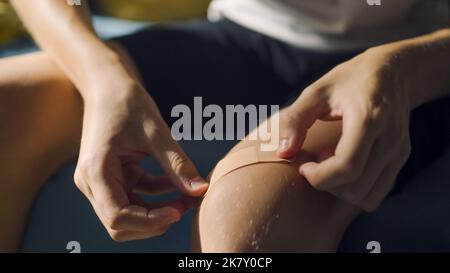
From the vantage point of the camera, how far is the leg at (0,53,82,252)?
2.21 ft

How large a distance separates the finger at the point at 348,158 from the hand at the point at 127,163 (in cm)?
11

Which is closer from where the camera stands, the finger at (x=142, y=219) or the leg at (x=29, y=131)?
the finger at (x=142, y=219)

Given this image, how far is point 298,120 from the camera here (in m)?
0.56

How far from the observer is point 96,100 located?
2.10 ft

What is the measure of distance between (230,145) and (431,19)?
26 centimetres

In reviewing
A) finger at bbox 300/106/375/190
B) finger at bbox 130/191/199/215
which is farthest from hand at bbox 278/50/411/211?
finger at bbox 130/191/199/215

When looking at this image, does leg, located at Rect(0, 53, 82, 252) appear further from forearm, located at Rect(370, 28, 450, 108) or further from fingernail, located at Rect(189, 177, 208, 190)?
forearm, located at Rect(370, 28, 450, 108)

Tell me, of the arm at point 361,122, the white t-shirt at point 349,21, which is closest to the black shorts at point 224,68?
the white t-shirt at point 349,21

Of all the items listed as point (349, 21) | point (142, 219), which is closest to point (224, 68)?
point (349, 21)

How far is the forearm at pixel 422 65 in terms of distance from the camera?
2.05ft

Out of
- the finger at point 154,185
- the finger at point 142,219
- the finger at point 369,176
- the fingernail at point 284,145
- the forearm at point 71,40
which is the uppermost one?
the forearm at point 71,40

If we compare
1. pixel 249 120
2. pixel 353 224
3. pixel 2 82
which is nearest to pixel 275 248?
pixel 353 224

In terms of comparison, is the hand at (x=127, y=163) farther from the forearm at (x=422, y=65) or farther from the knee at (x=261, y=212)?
the forearm at (x=422, y=65)

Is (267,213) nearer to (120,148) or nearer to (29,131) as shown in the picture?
(120,148)
